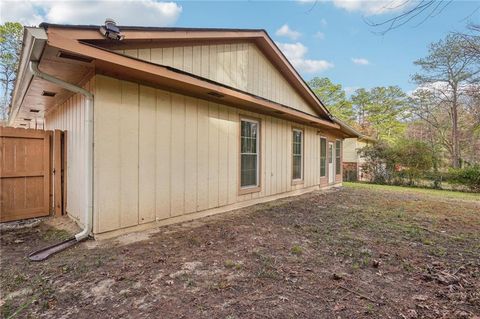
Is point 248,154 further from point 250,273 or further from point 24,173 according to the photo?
point 24,173

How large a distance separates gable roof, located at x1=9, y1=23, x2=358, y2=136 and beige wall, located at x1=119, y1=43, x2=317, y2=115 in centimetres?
17

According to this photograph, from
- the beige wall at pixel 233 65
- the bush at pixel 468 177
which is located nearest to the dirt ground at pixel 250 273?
the beige wall at pixel 233 65

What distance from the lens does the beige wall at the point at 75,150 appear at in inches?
166

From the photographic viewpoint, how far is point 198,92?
5262mm

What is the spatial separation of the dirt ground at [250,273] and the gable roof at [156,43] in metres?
2.68

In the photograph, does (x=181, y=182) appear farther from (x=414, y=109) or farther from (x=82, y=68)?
(x=414, y=109)

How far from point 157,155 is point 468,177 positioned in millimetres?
16165

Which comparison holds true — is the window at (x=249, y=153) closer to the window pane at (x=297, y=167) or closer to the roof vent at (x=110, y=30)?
the window pane at (x=297, y=167)

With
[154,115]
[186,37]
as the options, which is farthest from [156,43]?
[154,115]

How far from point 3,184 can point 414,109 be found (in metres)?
30.8

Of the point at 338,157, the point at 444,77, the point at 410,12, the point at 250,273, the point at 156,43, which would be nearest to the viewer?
the point at 410,12

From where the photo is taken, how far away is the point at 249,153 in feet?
22.7

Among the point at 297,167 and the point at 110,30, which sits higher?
the point at 110,30

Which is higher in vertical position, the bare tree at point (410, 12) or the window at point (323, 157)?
the bare tree at point (410, 12)
